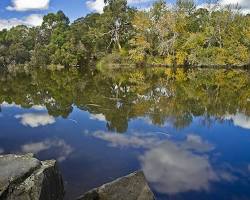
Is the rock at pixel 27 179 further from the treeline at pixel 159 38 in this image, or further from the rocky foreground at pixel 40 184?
the treeline at pixel 159 38

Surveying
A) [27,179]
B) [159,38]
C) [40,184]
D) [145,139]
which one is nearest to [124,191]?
[40,184]

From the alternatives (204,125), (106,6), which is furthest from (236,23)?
(204,125)

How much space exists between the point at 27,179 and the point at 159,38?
1953 inches

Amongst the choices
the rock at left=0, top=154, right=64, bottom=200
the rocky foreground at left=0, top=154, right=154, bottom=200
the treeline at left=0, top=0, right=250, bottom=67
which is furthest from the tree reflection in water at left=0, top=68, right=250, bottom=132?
the treeline at left=0, top=0, right=250, bottom=67

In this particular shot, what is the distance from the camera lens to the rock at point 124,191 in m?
6.07

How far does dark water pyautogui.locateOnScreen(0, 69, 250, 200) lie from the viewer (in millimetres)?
8023

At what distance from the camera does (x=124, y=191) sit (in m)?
6.13

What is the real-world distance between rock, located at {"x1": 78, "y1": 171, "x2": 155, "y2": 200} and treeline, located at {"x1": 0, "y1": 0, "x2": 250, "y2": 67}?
1774 inches

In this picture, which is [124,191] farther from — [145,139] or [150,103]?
[150,103]

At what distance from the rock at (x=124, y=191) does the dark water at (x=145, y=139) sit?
3.49 ft

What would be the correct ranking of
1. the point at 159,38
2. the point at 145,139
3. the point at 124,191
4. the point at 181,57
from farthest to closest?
the point at 159,38, the point at 181,57, the point at 145,139, the point at 124,191

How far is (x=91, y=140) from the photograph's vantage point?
11.3 m

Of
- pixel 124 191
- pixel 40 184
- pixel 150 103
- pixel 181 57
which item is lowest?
pixel 181 57

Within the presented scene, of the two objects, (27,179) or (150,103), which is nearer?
(27,179)
